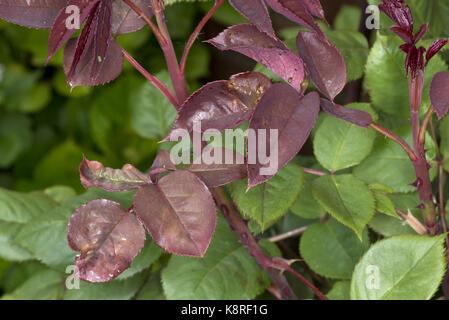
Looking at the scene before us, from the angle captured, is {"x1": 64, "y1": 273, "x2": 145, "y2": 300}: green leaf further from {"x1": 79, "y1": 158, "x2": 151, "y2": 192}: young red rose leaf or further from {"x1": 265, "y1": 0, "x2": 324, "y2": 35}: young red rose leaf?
{"x1": 265, "y1": 0, "x2": 324, "y2": 35}: young red rose leaf

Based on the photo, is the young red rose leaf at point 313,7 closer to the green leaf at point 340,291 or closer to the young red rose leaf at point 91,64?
the young red rose leaf at point 91,64

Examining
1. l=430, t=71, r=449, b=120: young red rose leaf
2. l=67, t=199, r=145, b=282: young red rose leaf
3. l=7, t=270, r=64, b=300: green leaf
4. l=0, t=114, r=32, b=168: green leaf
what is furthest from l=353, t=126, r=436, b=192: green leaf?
l=0, t=114, r=32, b=168: green leaf

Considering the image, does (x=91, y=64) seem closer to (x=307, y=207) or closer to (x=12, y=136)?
(x=307, y=207)

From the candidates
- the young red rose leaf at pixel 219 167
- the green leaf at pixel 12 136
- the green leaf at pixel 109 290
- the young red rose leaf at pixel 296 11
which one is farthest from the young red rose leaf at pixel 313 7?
the green leaf at pixel 12 136

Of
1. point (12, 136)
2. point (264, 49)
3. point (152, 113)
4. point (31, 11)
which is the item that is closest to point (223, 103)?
point (264, 49)

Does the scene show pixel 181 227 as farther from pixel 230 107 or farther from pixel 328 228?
pixel 328 228

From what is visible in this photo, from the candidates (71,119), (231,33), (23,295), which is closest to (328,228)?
(231,33)

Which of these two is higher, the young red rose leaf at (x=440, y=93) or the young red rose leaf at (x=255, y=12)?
the young red rose leaf at (x=255, y=12)
